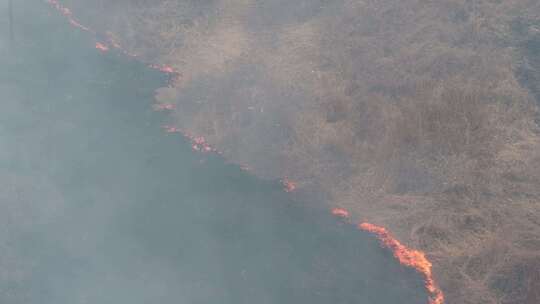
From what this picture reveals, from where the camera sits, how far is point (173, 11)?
15.4 meters

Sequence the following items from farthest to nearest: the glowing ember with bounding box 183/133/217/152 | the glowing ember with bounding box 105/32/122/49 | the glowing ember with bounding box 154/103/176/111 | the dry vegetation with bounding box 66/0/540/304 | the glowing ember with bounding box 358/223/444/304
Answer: the glowing ember with bounding box 105/32/122/49 → the glowing ember with bounding box 154/103/176/111 → the glowing ember with bounding box 183/133/217/152 → the dry vegetation with bounding box 66/0/540/304 → the glowing ember with bounding box 358/223/444/304

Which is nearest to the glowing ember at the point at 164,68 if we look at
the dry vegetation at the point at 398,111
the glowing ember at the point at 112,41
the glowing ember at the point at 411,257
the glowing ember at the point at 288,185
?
the dry vegetation at the point at 398,111

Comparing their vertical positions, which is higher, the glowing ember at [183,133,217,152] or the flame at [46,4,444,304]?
the glowing ember at [183,133,217,152]

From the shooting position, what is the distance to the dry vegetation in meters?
8.12

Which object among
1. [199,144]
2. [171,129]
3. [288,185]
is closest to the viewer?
[288,185]

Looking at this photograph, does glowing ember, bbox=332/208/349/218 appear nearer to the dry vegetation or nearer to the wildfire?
the dry vegetation

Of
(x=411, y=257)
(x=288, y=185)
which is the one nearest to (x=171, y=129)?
(x=288, y=185)

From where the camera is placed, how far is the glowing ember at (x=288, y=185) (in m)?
A: 9.75

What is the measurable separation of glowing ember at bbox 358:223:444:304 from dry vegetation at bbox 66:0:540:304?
0.47 feet

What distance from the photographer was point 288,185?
32.3 ft

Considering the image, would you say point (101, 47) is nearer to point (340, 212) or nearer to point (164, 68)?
point (164, 68)

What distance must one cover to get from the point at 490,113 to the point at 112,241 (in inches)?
315

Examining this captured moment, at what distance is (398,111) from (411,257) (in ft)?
11.3

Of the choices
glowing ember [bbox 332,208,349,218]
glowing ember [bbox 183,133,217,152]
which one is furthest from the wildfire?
glowing ember [bbox 332,208,349,218]
